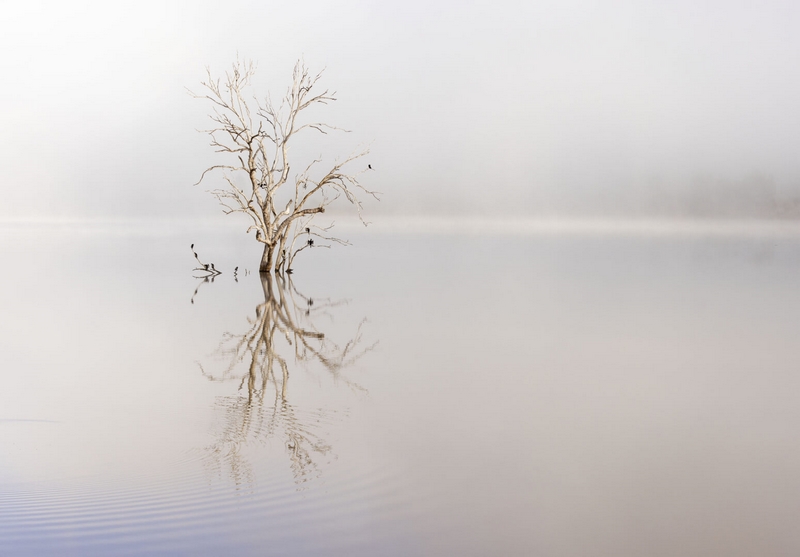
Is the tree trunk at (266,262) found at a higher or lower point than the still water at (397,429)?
higher

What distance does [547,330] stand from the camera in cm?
922

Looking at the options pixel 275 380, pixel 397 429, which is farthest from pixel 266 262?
pixel 397 429

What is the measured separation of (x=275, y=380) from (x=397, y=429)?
1.61 meters

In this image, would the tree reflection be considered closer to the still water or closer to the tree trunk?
the still water

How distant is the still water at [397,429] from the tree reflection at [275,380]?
24 mm

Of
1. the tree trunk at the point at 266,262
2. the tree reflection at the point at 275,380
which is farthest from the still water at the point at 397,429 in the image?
the tree trunk at the point at 266,262

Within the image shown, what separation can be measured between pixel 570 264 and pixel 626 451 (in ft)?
51.6

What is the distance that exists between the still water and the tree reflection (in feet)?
0.08

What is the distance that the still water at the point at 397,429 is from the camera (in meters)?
3.42

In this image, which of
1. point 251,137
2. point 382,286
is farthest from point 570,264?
point 251,137

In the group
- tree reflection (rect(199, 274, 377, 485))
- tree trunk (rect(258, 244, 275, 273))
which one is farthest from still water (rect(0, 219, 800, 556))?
tree trunk (rect(258, 244, 275, 273))

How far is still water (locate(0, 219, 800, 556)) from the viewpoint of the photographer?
3.42 metres

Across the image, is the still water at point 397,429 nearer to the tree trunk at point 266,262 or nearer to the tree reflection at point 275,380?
the tree reflection at point 275,380

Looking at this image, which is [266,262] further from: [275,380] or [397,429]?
[397,429]
